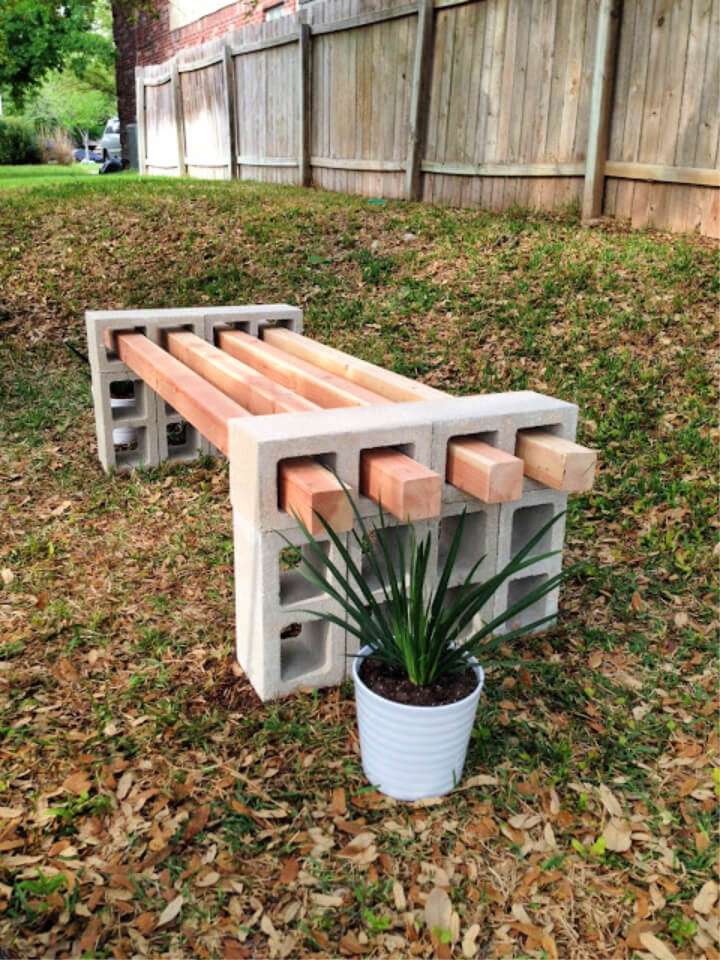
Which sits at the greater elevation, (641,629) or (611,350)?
(611,350)

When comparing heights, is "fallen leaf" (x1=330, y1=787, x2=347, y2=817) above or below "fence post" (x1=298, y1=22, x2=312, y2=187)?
below

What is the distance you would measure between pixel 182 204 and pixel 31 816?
22.8ft

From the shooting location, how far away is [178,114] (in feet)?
47.9

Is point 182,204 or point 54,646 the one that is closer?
point 54,646

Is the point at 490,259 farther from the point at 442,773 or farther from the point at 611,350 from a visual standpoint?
the point at 442,773

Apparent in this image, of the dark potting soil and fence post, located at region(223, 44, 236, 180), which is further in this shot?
fence post, located at region(223, 44, 236, 180)

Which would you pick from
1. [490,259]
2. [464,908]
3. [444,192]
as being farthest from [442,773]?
[444,192]

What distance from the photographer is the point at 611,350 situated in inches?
186

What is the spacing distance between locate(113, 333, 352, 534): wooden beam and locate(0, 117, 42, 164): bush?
83.5 feet

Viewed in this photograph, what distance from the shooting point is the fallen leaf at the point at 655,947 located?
5.99ft

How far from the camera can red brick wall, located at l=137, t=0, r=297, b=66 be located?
A: 15.8m

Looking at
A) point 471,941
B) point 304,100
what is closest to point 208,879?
point 471,941

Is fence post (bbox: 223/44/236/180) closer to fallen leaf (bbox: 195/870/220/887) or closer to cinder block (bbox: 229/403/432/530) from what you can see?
cinder block (bbox: 229/403/432/530)

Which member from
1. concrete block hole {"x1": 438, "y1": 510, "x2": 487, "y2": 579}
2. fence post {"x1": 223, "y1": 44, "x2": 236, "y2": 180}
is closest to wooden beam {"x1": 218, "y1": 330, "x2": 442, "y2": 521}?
concrete block hole {"x1": 438, "y1": 510, "x2": 487, "y2": 579}
